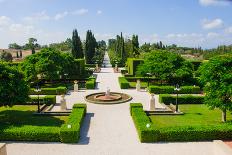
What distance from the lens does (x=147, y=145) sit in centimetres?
1620

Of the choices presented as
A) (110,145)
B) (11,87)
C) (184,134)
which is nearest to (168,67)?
(184,134)

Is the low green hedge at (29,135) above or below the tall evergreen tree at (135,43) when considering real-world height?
below

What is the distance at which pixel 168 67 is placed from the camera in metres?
34.4

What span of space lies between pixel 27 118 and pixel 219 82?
14593 mm

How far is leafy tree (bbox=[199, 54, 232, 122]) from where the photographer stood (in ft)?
61.4

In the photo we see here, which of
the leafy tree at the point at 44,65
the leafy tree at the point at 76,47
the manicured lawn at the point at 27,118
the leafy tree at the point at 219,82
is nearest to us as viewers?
the leafy tree at the point at 219,82

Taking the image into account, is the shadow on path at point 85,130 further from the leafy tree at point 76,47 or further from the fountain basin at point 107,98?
the leafy tree at point 76,47

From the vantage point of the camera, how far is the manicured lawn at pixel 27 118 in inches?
782

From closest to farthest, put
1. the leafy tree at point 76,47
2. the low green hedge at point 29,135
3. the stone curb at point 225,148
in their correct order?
the stone curb at point 225,148 < the low green hedge at point 29,135 < the leafy tree at point 76,47

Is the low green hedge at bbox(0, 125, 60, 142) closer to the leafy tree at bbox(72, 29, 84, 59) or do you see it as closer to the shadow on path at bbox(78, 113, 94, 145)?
the shadow on path at bbox(78, 113, 94, 145)

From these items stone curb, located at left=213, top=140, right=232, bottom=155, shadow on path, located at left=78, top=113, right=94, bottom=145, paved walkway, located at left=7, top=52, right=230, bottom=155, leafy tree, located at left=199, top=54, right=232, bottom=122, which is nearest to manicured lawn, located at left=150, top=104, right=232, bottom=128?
leafy tree, located at left=199, top=54, right=232, bottom=122

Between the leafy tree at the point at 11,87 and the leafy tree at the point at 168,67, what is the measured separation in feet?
63.3

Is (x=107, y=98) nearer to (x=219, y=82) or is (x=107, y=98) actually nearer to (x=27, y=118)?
(x=27, y=118)

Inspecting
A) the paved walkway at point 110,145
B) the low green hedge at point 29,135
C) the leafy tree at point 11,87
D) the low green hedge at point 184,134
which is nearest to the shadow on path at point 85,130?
the paved walkway at point 110,145
